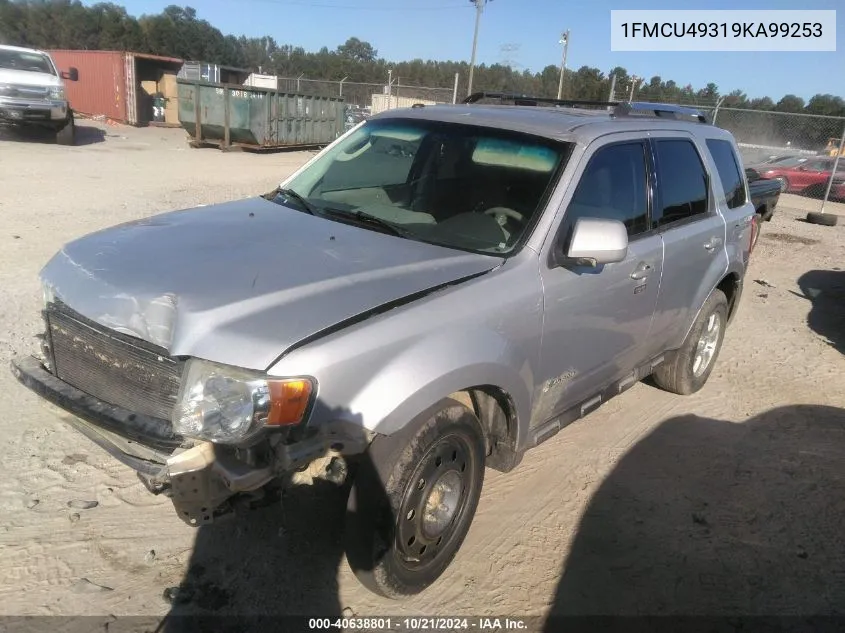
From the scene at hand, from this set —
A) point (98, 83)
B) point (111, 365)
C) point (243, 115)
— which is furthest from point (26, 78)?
point (111, 365)

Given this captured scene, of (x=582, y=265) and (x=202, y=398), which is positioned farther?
(x=582, y=265)

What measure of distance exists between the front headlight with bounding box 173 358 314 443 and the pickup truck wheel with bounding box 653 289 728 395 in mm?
3276

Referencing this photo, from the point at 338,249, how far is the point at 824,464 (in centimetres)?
344

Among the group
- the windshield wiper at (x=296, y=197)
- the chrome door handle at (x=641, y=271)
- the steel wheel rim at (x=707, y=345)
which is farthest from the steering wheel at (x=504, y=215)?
the steel wheel rim at (x=707, y=345)

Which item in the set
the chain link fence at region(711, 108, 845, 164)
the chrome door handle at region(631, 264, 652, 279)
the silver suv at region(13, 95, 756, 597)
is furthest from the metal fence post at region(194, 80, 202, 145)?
the chrome door handle at region(631, 264, 652, 279)

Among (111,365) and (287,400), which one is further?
(111,365)

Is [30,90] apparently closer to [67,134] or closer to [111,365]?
[67,134]

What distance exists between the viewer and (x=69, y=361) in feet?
8.97

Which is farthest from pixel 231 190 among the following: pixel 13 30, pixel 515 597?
pixel 13 30

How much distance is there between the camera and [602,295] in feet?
11.0

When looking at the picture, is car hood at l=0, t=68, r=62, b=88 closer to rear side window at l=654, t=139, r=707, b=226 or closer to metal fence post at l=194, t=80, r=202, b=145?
metal fence post at l=194, t=80, r=202, b=145

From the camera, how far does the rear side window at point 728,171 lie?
15.4ft

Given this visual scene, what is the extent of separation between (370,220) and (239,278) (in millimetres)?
957

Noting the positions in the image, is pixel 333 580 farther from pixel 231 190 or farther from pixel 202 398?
pixel 231 190
